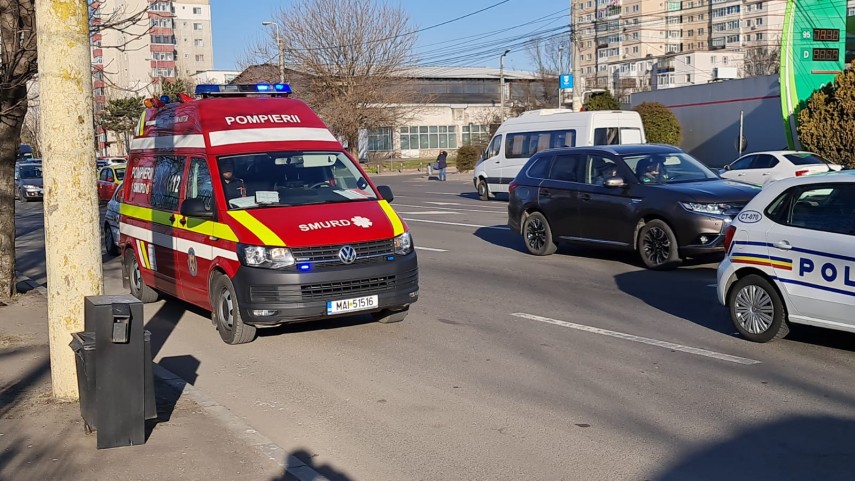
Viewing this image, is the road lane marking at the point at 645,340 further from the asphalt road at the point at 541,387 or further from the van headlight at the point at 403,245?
the van headlight at the point at 403,245

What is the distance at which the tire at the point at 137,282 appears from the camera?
39.0 ft

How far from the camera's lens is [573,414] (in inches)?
270

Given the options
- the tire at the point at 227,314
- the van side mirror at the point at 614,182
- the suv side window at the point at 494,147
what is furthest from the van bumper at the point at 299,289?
the suv side window at the point at 494,147

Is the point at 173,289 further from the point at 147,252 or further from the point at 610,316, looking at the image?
the point at 610,316

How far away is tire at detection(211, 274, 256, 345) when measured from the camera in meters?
9.23

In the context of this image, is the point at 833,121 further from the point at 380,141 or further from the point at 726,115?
the point at 380,141

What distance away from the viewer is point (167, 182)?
10.9 meters

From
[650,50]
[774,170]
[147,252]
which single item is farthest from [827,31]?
[650,50]

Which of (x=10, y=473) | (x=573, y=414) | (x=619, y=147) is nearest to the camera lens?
(x=10, y=473)

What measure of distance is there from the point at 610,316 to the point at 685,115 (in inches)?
1463

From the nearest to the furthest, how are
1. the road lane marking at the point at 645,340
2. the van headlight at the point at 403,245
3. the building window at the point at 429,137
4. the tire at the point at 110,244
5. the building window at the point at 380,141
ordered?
the road lane marking at the point at 645,340
the van headlight at the point at 403,245
the tire at the point at 110,244
the building window at the point at 380,141
the building window at the point at 429,137

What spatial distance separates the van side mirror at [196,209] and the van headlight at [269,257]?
88 centimetres

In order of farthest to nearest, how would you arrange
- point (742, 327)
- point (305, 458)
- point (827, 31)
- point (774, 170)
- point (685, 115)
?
point (685, 115) < point (827, 31) < point (774, 170) < point (742, 327) < point (305, 458)

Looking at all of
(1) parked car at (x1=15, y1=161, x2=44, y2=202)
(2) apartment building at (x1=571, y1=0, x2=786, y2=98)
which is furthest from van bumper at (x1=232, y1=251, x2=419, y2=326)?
(2) apartment building at (x1=571, y1=0, x2=786, y2=98)
